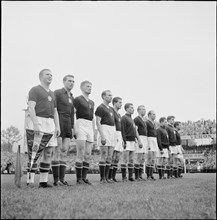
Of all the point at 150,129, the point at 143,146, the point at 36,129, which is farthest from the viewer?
the point at 150,129

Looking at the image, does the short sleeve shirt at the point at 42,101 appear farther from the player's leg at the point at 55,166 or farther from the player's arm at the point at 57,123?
the player's leg at the point at 55,166

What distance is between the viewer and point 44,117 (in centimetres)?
557

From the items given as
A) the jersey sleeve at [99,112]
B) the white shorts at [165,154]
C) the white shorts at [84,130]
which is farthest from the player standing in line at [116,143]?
the white shorts at [165,154]

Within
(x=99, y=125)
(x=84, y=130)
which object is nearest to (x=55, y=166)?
(x=84, y=130)

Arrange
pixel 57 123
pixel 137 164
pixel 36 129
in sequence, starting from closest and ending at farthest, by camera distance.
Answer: pixel 36 129
pixel 57 123
pixel 137 164

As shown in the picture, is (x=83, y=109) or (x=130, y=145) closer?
(x=83, y=109)

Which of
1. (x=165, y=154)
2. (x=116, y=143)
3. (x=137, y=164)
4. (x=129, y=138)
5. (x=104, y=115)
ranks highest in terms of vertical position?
(x=104, y=115)

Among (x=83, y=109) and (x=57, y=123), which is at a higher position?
(x=83, y=109)

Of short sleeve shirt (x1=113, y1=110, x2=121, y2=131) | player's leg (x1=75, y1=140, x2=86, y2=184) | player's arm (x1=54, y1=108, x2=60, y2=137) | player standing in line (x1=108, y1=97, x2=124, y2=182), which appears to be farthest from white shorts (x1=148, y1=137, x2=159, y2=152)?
player's arm (x1=54, y1=108, x2=60, y2=137)

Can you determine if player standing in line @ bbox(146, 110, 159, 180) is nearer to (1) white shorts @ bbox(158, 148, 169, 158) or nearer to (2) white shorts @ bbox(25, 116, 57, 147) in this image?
(1) white shorts @ bbox(158, 148, 169, 158)

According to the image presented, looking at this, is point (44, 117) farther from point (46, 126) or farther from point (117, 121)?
point (117, 121)

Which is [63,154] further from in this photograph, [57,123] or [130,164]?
[130,164]

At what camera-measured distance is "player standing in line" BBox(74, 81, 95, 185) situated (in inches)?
251

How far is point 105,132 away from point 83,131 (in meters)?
1.07
